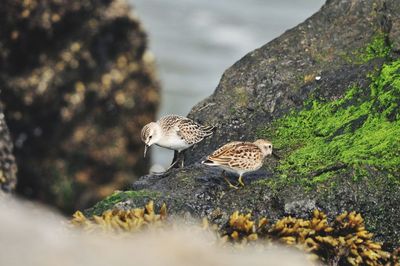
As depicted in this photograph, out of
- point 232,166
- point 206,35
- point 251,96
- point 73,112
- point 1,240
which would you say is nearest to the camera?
point 1,240

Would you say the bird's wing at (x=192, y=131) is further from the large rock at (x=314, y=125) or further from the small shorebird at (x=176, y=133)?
the large rock at (x=314, y=125)

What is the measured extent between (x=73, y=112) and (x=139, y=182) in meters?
5.24

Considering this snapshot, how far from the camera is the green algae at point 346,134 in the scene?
8.65 meters

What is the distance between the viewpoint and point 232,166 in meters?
8.79

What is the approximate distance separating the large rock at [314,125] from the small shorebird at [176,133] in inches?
7.6

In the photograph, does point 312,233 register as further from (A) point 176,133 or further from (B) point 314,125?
(A) point 176,133

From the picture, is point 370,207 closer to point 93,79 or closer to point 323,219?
point 323,219

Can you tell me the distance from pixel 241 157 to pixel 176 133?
1.58m

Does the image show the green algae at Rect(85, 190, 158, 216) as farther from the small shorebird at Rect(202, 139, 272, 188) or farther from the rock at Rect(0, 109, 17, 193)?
the rock at Rect(0, 109, 17, 193)

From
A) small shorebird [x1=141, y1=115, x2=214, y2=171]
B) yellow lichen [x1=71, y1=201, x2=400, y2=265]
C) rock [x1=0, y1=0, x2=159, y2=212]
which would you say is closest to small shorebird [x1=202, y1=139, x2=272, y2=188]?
yellow lichen [x1=71, y1=201, x2=400, y2=265]

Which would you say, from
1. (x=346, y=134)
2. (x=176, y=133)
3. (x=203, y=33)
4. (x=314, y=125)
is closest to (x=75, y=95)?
(x=176, y=133)

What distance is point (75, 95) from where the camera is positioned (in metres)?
14.2

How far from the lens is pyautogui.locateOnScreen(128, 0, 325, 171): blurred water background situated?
26422 mm

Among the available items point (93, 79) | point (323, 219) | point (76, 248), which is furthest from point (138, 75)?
point (76, 248)
